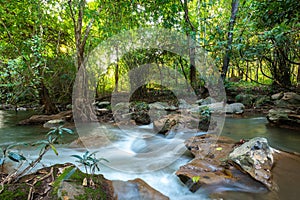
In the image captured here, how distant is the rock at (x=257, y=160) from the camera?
210 cm

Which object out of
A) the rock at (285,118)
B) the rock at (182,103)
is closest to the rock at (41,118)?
the rock at (182,103)

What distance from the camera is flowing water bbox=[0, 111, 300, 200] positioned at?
6.73ft

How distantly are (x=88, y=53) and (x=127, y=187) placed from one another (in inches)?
268

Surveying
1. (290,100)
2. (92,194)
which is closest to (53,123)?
(92,194)

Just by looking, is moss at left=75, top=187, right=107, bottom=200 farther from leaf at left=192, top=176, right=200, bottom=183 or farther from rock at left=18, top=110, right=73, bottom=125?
rock at left=18, top=110, right=73, bottom=125

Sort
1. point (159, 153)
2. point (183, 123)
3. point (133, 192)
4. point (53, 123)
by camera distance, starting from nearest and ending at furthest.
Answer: point (133, 192)
point (159, 153)
point (183, 123)
point (53, 123)

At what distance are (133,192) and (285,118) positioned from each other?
4.91 m

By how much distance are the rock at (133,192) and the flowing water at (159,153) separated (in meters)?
0.02

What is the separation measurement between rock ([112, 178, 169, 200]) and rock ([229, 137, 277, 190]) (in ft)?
3.72

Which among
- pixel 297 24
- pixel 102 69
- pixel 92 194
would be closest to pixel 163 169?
pixel 92 194

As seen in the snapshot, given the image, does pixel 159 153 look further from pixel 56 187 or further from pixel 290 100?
pixel 290 100

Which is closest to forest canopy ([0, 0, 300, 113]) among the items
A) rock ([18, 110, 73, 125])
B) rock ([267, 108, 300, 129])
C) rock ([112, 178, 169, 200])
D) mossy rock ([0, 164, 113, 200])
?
rock ([18, 110, 73, 125])

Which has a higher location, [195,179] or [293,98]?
[293,98]

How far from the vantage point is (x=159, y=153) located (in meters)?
3.64
